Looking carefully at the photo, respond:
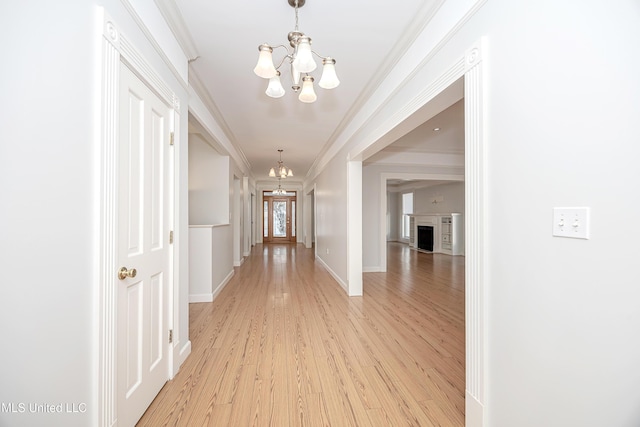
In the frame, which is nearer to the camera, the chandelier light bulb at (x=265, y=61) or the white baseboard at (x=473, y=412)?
the white baseboard at (x=473, y=412)

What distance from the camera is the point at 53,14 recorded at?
1081 millimetres

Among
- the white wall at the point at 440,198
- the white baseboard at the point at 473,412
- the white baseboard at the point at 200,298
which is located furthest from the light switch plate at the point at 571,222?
the white wall at the point at 440,198

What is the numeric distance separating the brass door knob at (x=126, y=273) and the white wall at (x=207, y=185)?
3351 millimetres

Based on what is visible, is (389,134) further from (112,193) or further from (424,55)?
(112,193)

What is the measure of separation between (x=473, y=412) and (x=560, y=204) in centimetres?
120

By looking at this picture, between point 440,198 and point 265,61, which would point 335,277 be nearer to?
point 265,61

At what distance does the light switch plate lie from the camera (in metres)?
0.96

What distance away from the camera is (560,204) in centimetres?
105

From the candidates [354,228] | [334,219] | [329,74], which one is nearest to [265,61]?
[329,74]

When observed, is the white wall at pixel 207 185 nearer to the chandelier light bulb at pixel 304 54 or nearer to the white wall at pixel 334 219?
the white wall at pixel 334 219

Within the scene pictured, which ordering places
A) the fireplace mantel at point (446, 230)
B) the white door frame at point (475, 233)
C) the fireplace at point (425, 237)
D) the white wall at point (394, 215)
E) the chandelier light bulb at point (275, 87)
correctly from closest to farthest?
1. the white door frame at point (475, 233)
2. the chandelier light bulb at point (275, 87)
3. the fireplace mantel at point (446, 230)
4. the fireplace at point (425, 237)
5. the white wall at point (394, 215)

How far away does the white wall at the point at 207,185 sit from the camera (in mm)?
4746

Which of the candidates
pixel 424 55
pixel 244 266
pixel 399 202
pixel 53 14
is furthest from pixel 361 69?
pixel 399 202

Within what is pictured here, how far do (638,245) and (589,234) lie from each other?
124 mm
